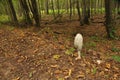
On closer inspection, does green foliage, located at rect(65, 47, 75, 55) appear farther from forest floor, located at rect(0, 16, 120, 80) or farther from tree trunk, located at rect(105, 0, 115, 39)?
tree trunk, located at rect(105, 0, 115, 39)

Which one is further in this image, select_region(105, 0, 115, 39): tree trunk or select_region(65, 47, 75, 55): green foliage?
select_region(105, 0, 115, 39): tree trunk

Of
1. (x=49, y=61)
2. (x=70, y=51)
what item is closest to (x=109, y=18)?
(x=70, y=51)

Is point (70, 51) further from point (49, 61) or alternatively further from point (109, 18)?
point (109, 18)

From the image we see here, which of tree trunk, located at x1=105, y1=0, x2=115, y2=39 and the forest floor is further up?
tree trunk, located at x1=105, y1=0, x2=115, y2=39

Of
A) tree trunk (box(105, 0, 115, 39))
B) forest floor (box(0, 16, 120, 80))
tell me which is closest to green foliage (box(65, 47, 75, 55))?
forest floor (box(0, 16, 120, 80))

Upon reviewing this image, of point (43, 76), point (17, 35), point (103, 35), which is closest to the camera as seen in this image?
point (43, 76)

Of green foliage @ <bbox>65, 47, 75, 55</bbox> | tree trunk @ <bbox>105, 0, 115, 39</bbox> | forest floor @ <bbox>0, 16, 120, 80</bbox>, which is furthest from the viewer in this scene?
tree trunk @ <bbox>105, 0, 115, 39</bbox>

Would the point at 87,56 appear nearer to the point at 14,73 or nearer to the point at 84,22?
the point at 14,73

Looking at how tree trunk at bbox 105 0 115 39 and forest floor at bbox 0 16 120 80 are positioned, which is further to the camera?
tree trunk at bbox 105 0 115 39

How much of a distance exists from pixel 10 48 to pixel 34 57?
134 centimetres

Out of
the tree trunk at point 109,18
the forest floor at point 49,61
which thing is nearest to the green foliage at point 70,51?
the forest floor at point 49,61

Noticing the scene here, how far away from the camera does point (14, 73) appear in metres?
5.30

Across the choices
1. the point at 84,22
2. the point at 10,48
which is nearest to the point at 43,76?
the point at 10,48

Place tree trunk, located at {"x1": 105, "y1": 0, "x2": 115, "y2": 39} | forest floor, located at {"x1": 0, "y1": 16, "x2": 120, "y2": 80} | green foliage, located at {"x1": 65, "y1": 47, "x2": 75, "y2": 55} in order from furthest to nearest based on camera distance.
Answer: tree trunk, located at {"x1": 105, "y1": 0, "x2": 115, "y2": 39}, green foliage, located at {"x1": 65, "y1": 47, "x2": 75, "y2": 55}, forest floor, located at {"x1": 0, "y1": 16, "x2": 120, "y2": 80}
